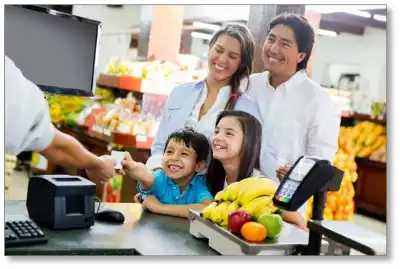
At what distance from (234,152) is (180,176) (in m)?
0.26

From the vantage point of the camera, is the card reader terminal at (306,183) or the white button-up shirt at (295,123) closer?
the card reader terminal at (306,183)

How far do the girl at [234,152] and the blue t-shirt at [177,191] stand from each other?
0.04 m

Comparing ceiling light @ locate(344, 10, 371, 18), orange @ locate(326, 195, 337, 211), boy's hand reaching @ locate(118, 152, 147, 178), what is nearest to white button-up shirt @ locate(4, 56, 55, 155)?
boy's hand reaching @ locate(118, 152, 147, 178)

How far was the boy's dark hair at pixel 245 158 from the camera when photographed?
2.76 metres

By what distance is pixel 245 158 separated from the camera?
2764mm

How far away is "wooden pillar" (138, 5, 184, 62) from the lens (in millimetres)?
3004

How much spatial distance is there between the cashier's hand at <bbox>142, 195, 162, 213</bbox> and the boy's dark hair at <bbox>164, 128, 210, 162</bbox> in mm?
256

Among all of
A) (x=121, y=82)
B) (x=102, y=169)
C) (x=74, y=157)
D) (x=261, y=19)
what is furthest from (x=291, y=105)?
(x=121, y=82)


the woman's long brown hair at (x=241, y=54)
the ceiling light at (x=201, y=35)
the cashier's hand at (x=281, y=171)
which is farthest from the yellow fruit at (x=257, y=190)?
the ceiling light at (x=201, y=35)

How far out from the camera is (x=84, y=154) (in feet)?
7.61

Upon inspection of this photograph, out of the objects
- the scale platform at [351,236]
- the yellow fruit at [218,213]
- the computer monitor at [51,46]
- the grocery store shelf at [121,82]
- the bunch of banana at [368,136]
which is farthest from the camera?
the bunch of banana at [368,136]

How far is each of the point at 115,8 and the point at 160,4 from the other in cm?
20

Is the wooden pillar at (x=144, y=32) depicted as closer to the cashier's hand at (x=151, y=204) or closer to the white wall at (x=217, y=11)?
the white wall at (x=217, y=11)

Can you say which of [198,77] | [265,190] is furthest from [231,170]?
[198,77]
